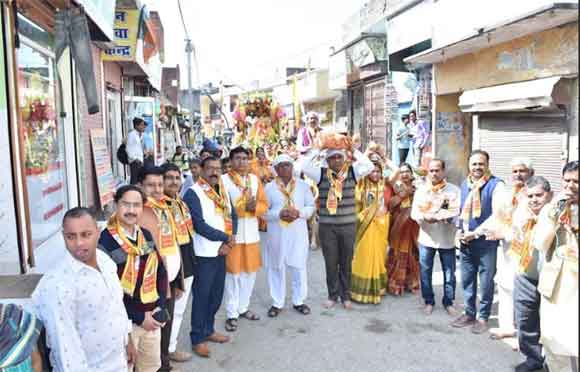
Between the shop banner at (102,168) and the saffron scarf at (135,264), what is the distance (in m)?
3.92

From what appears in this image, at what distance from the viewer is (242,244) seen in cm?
499

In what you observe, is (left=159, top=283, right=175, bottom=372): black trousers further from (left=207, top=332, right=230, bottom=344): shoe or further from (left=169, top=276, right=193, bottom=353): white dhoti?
(left=207, top=332, right=230, bottom=344): shoe

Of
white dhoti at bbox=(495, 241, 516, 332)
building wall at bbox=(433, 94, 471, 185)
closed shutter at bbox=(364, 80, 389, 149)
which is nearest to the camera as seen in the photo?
white dhoti at bbox=(495, 241, 516, 332)

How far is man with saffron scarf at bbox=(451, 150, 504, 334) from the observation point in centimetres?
466

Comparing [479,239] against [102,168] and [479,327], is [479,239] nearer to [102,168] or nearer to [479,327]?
[479,327]

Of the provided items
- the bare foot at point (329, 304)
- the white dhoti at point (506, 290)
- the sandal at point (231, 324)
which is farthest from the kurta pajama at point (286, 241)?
the white dhoti at point (506, 290)

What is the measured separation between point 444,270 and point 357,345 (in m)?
1.27

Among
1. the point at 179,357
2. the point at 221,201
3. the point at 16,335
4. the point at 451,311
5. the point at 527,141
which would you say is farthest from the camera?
the point at 527,141

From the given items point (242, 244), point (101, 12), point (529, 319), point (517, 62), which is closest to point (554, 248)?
point (529, 319)

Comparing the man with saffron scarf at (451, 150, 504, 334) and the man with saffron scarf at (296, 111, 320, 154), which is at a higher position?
the man with saffron scarf at (296, 111, 320, 154)

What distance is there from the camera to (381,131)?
47.6ft

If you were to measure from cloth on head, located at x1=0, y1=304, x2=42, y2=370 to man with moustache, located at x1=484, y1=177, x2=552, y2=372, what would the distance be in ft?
10.3

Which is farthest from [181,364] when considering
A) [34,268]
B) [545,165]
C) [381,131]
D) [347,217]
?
[381,131]

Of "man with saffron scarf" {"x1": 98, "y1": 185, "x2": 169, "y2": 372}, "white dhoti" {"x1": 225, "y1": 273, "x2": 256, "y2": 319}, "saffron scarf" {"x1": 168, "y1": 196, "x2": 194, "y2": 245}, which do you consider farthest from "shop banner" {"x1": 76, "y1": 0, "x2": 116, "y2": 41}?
"white dhoti" {"x1": 225, "y1": 273, "x2": 256, "y2": 319}
